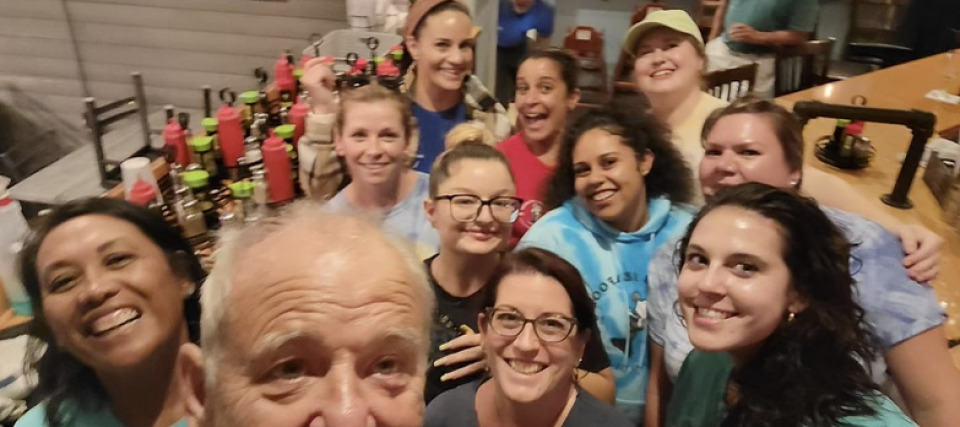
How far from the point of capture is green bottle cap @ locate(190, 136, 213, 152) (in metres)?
1.90

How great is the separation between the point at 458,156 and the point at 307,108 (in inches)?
31.7

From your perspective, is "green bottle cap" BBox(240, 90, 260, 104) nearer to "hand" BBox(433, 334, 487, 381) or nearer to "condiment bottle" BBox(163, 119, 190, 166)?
"condiment bottle" BBox(163, 119, 190, 166)

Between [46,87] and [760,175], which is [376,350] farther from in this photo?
[46,87]

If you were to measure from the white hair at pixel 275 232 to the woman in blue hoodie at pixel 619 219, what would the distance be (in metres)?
0.72

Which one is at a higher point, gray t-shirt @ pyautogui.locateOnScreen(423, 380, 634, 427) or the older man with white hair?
the older man with white hair

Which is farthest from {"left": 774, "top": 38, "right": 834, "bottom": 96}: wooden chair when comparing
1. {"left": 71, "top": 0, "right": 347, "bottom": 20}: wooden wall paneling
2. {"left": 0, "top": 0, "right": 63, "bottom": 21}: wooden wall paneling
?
{"left": 0, "top": 0, "right": 63, "bottom": 21}: wooden wall paneling

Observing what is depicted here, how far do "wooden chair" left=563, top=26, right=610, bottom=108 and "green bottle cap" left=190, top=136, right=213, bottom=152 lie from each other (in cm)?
298

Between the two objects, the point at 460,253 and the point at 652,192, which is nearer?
the point at 460,253

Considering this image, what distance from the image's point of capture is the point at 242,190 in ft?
5.80

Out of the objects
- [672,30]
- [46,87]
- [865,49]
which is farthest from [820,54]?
[46,87]

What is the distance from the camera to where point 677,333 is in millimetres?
1434

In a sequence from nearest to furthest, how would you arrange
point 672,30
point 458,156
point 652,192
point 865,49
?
point 458,156
point 652,192
point 672,30
point 865,49

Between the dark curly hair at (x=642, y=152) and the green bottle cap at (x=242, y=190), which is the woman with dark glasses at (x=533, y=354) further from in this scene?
the green bottle cap at (x=242, y=190)

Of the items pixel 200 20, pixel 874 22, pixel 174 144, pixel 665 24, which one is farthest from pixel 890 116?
pixel 874 22
